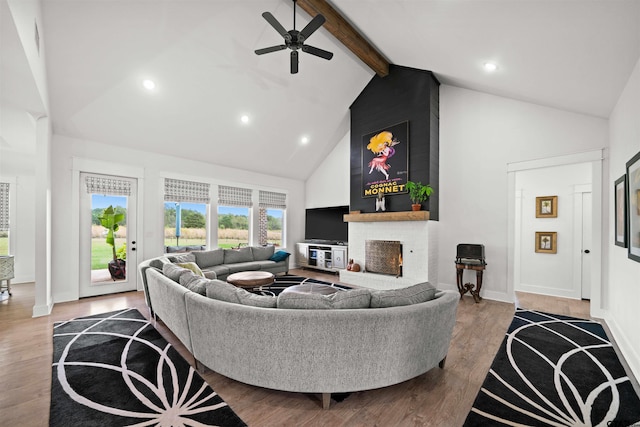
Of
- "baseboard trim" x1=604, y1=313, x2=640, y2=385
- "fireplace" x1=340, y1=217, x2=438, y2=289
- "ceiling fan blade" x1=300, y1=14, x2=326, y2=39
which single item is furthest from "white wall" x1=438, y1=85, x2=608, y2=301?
"ceiling fan blade" x1=300, y1=14, x2=326, y2=39

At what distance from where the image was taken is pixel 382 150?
5.81m

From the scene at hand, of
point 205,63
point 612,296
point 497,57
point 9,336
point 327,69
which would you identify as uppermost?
point 327,69

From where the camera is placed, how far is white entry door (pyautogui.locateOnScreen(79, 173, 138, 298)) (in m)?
4.90

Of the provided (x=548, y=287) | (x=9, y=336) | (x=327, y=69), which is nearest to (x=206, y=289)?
(x=9, y=336)

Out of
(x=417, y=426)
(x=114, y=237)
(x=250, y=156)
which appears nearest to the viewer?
(x=417, y=426)

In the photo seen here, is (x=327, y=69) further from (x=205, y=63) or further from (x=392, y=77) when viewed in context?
(x=205, y=63)

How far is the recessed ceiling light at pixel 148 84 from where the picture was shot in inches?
170

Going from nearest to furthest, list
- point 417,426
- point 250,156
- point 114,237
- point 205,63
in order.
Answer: point 417,426
point 205,63
point 114,237
point 250,156

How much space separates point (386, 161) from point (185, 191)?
429cm

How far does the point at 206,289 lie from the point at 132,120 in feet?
13.1

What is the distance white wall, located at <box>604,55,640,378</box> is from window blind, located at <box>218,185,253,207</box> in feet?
21.6

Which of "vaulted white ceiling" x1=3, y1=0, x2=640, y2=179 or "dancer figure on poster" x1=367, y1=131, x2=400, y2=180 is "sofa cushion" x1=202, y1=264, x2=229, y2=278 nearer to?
"vaulted white ceiling" x1=3, y1=0, x2=640, y2=179

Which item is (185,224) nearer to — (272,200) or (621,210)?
(272,200)

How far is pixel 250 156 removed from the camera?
6.68 m
